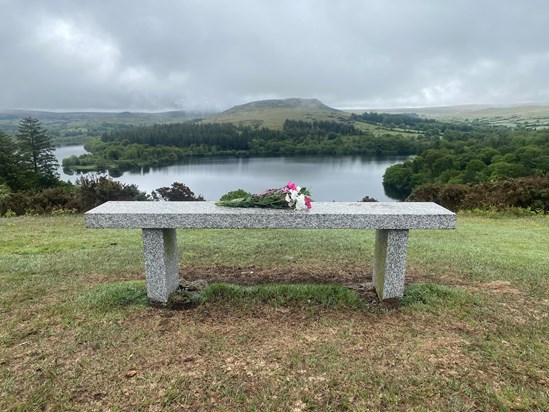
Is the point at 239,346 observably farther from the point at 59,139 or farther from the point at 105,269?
the point at 59,139

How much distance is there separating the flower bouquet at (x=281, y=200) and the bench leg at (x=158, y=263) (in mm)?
813

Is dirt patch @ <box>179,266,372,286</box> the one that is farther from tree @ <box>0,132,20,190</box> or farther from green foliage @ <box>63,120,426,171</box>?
green foliage @ <box>63,120,426,171</box>

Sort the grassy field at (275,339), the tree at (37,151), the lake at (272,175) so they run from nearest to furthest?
1. the grassy field at (275,339)
2. the tree at (37,151)
3. the lake at (272,175)

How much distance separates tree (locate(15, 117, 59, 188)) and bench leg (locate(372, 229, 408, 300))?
148 ft

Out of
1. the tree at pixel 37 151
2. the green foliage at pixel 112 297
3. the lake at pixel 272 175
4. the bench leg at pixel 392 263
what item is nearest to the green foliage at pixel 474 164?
the lake at pixel 272 175

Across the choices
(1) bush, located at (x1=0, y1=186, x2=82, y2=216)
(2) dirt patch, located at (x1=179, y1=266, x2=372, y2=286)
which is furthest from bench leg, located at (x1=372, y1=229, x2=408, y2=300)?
(1) bush, located at (x1=0, y1=186, x2=82, y2=216)

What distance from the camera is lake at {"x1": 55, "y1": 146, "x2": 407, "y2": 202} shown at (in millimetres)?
55844

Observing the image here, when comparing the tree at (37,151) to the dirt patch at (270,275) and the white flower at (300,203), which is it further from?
the white flower at (300,203)

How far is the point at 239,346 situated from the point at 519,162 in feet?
178

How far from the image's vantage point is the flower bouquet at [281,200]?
14.5ft

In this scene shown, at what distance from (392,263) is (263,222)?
1615 mm

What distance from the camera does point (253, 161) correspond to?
321 ft

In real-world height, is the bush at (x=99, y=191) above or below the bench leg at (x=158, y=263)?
below

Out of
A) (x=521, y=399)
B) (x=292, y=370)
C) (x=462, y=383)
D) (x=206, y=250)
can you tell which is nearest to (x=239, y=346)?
(x=292, y=370)
